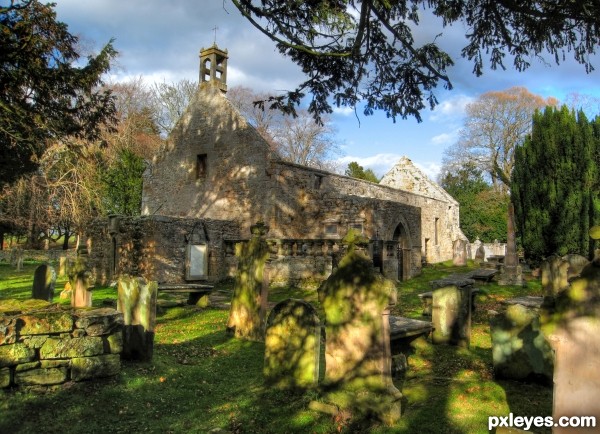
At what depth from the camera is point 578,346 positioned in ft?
10.7

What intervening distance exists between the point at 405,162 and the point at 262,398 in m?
31.3

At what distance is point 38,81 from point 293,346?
27.2 feet

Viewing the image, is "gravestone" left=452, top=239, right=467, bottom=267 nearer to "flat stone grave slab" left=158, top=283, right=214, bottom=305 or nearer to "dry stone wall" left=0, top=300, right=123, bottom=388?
"flat stone grave slab" left=158, top=283, right=214, bottom=305

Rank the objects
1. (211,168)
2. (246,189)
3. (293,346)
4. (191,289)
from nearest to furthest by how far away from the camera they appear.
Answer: (293,346) → (191,289) → (246,189) → (211,168)

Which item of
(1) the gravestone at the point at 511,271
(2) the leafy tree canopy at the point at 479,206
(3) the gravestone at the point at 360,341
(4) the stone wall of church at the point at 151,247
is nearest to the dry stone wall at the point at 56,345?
(3) the gravestone at the point at 360,341

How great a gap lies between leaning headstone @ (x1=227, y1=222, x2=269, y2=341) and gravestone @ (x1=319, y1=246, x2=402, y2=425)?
343cm

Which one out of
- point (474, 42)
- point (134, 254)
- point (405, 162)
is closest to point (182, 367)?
point (474, 42)

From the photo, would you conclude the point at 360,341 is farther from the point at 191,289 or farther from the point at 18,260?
the point at 18,260

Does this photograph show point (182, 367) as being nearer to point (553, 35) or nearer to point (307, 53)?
point (307, 53)

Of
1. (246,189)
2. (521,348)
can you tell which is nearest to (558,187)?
(246,189)

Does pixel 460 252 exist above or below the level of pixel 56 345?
above

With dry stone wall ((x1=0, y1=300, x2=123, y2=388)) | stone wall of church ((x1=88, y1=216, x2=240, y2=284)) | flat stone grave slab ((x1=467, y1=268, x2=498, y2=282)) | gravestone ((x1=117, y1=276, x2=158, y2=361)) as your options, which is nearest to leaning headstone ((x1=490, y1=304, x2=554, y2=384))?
gravestone ((x1=117, y1=276, x2=158, y2=361))

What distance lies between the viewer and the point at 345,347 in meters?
5.04

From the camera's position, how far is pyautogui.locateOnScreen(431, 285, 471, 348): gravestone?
7.90 meters
